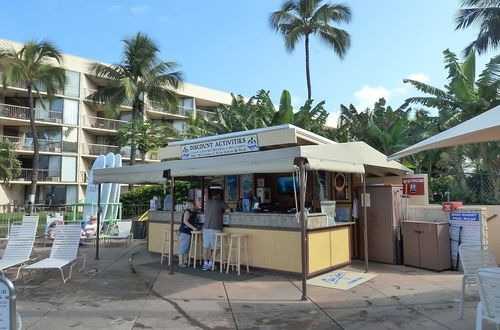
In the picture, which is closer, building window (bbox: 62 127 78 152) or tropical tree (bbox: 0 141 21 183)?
tropical tree (bbox: 0 141 21 183)

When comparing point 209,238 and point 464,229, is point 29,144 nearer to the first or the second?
point 209,238

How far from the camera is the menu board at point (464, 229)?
373 inches

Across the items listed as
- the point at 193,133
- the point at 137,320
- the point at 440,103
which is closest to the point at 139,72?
the point at 193,133

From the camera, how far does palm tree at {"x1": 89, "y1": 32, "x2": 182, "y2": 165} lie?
29.8 meters

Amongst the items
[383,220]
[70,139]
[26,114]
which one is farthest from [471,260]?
[70,139]

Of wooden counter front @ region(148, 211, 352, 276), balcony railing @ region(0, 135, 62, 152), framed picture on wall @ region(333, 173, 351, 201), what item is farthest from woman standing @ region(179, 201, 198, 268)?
balcony railing @ region(0, 135, 62, 152)

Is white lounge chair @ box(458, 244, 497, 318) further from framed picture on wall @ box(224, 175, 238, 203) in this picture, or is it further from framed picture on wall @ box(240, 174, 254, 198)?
framed picture on wall @ box(224, 175, 238, 203)

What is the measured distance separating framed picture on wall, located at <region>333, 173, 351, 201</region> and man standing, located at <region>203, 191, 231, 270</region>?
2.96m

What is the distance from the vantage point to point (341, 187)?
1136cm

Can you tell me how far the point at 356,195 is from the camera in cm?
1123

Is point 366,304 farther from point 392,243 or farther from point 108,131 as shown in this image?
point 108,131

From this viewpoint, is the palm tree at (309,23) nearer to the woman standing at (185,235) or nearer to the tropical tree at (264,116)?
the tropical tree at (264,116)

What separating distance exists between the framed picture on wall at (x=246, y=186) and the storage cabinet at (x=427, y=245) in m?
4.22

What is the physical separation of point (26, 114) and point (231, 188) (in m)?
29.7
